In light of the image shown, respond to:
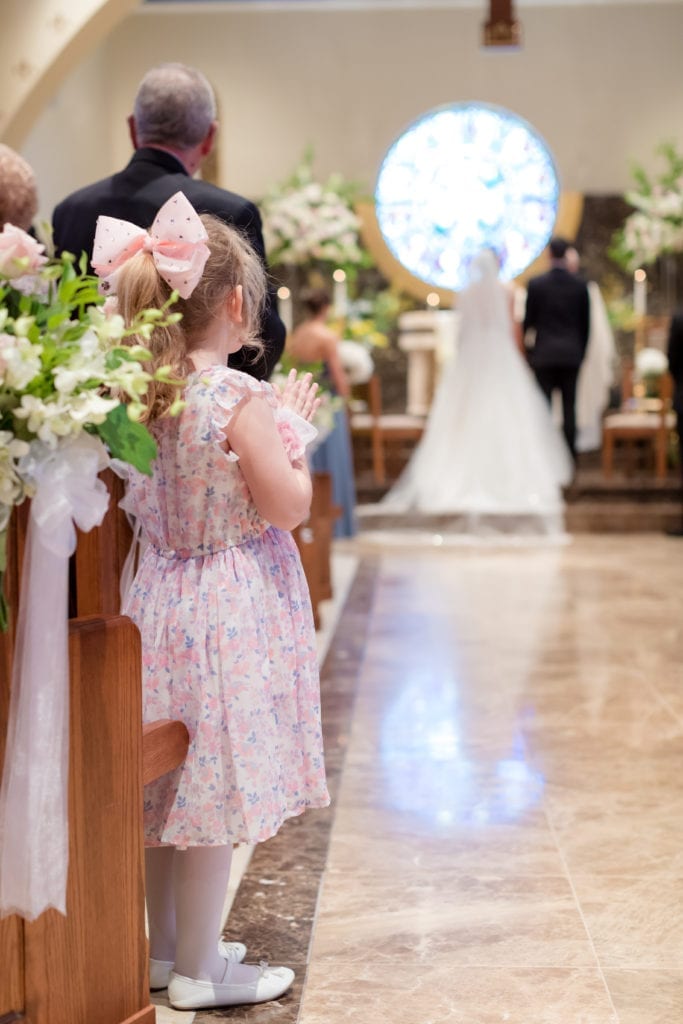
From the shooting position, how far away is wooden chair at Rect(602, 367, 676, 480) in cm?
1109

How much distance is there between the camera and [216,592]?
229 cm

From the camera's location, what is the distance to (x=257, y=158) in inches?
541

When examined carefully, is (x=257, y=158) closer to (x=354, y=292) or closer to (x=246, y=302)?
(x=354, y=292)

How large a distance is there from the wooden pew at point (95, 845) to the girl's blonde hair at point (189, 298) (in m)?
0.31

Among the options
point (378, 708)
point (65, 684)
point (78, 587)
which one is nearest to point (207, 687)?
point (78, 587)

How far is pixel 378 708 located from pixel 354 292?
9.16 m

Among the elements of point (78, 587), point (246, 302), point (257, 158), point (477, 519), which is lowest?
point (477, 519)

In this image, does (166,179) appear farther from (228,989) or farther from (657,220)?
(657,220)

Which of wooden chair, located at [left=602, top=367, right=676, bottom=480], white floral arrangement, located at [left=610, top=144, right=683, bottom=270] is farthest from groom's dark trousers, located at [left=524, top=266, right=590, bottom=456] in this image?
white floral arrangement, located at [left=610, top=144, right=683, bottom=270]

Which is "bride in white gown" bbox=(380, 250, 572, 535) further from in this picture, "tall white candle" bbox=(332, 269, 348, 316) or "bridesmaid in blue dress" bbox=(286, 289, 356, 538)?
"tall white candle" bbox=(332, 269, 348, 316)

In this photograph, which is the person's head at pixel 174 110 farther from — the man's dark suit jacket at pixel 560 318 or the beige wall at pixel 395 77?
the beige wall at pixel 395 77

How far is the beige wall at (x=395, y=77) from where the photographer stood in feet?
44.7

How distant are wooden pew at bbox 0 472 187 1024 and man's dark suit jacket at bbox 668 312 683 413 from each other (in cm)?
801

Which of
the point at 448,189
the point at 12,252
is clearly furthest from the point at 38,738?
the point at 448,189
